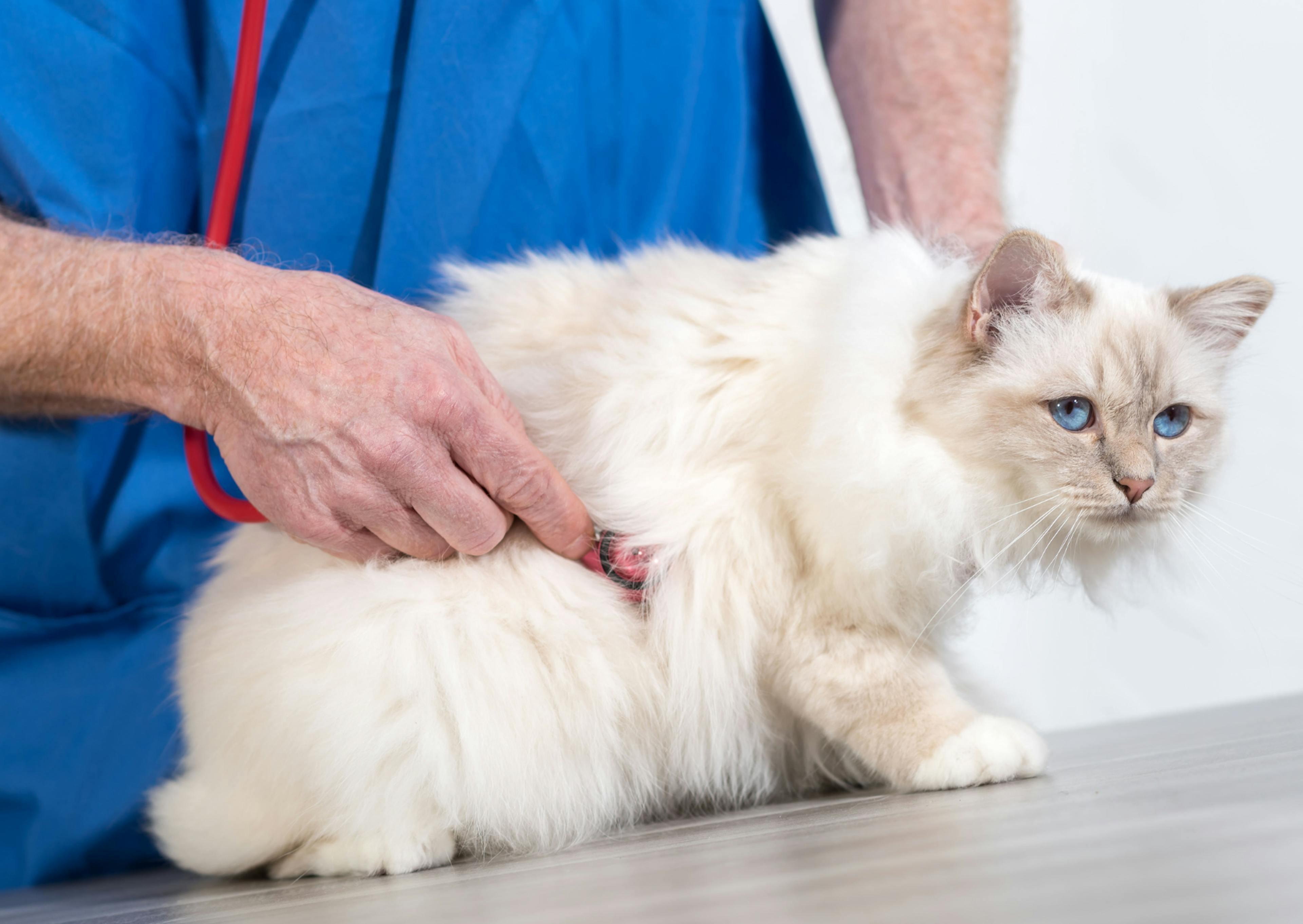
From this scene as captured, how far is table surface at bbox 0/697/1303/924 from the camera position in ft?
1.57

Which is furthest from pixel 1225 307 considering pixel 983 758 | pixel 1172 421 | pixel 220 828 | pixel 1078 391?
pixel 220 828

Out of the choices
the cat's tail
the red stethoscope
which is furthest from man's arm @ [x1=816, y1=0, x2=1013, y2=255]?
the cat's tail

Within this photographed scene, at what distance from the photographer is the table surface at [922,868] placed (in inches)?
18.8

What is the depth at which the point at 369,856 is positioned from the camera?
0.97 m

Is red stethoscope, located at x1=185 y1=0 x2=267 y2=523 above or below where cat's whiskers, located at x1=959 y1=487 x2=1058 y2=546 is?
above

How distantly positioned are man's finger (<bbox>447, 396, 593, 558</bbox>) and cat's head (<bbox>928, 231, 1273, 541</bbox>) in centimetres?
44

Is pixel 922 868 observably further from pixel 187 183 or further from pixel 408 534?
pixel 187 183

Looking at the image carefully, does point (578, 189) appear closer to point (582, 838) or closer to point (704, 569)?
point (704, 569)

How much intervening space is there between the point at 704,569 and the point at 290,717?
1.49ft

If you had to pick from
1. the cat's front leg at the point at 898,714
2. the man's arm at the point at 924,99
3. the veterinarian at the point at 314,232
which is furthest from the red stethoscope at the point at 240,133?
the man's arm at the point at 924,99

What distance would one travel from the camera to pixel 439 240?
1517mm

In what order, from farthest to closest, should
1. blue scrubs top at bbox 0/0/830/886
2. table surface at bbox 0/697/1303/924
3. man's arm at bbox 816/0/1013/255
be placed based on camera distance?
man's arm at bbox 816/0/1013/255
blue scrubs top at bbox 0/0/830/886
table surface at bbox 0/697/1303/924

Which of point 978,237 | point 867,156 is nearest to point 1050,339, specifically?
point 978,237

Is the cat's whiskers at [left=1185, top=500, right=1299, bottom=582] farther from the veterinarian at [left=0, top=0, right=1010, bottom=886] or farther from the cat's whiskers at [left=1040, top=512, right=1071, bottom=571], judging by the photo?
the veterinarian at [left=0, top=0, right=1010, bottom=886]
